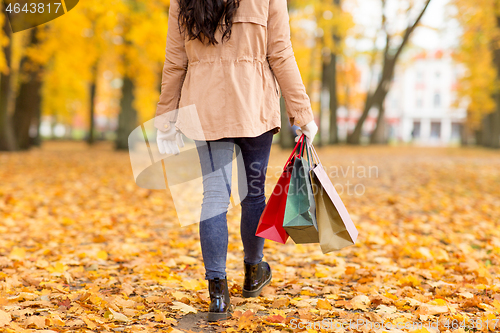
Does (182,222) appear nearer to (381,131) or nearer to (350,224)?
(350,224)

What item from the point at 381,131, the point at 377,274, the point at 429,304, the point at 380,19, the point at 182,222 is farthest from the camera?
the point at 381,131

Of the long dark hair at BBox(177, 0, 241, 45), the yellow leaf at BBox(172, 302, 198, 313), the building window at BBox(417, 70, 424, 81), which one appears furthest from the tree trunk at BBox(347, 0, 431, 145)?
the building window at BBox(417, 70, 424, 81)

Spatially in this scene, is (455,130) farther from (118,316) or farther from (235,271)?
(118,316)

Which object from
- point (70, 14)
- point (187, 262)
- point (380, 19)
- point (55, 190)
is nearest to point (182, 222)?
point (187, 262)

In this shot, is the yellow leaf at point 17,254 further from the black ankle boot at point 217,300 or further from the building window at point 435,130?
the building window at point 435,130

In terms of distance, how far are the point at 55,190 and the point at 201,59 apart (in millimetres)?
5600

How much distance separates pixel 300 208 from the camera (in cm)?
204

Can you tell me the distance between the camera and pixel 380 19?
17875 mm

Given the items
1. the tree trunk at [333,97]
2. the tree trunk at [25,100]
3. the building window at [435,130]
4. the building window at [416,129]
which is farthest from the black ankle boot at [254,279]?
the building window at [435,130]

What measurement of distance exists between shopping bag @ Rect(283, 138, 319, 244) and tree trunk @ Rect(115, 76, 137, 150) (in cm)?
1401

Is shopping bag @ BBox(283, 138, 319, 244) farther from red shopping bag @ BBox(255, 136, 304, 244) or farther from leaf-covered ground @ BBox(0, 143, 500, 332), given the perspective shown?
leaf-covered ground @ BBox(0, 143, 500, 332)

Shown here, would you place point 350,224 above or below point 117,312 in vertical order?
above

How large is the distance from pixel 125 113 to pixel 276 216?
14.0 meters

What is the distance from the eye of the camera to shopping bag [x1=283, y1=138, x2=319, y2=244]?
202cm
